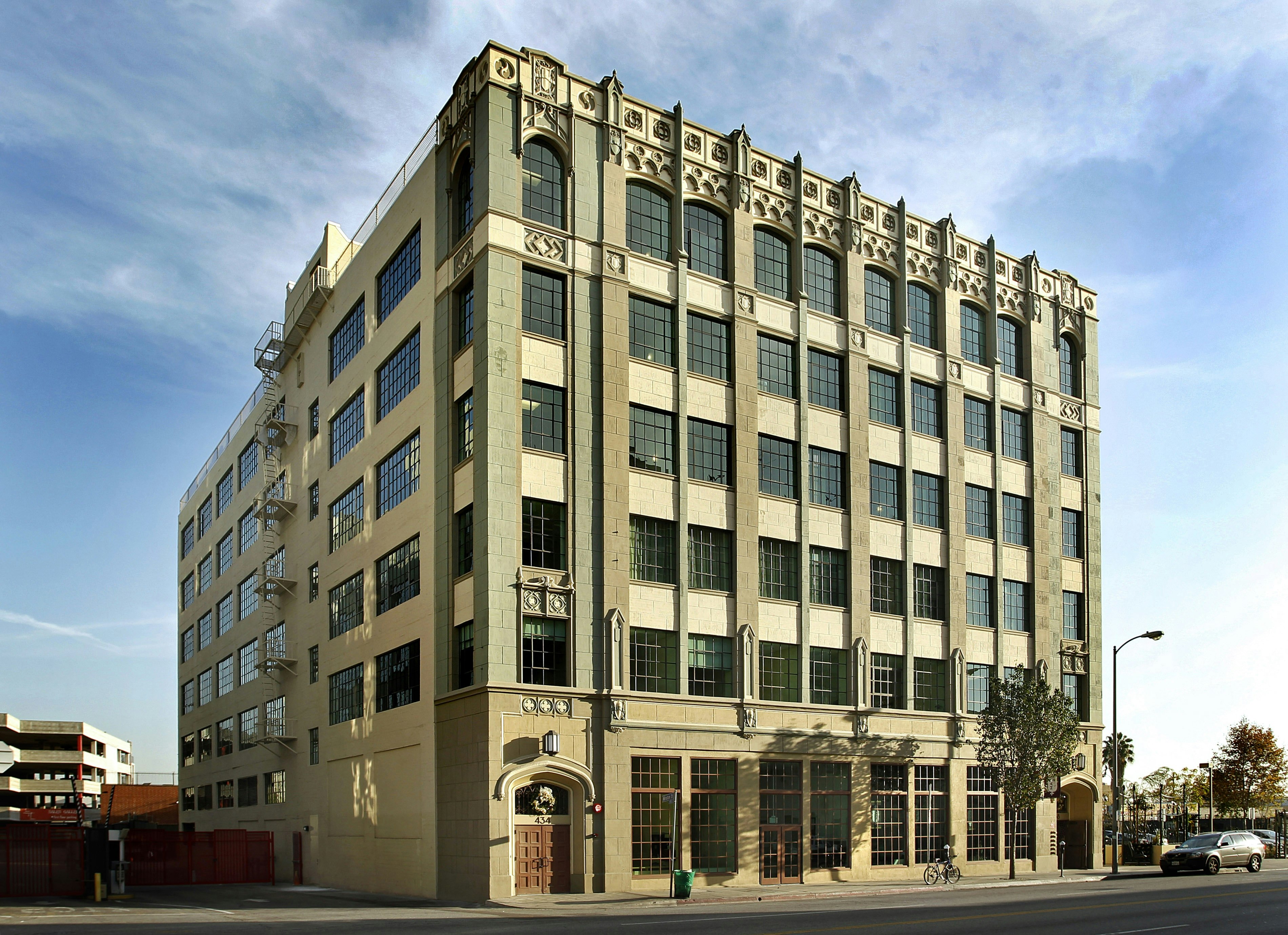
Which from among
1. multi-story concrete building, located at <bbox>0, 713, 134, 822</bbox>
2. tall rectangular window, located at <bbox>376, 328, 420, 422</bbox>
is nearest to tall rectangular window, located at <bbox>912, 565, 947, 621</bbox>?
tall rectangular window, located at <bbox>376, 328, 420, 422</bbox>

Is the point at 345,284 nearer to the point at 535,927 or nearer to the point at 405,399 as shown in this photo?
the point at 405,399

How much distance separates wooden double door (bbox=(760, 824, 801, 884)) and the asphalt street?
4407mm

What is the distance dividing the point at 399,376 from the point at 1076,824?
35.0 meters

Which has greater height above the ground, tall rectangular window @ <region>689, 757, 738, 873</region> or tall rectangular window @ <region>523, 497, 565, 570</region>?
tall rectangular window @ <region>523, 497, 565, 570</region>

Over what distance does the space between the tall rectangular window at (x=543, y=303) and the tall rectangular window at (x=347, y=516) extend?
13.8 meters

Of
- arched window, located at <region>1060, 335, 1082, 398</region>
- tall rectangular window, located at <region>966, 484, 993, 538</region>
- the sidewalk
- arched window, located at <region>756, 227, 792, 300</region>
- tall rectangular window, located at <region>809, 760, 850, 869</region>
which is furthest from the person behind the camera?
arched window, located at <region>1060, 335, 1082, 398</region>

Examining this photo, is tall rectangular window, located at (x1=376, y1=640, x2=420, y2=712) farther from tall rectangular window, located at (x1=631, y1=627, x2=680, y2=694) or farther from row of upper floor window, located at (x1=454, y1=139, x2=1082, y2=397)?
row of upper floor window, located at (x1=454, y1=139, x2=1082, y2=397)

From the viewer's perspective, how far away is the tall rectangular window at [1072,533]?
50.1 metres

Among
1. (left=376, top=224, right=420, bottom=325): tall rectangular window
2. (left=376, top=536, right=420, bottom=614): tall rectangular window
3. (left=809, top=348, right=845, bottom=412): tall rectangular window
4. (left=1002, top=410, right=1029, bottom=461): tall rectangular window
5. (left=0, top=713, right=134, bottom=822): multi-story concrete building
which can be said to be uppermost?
(left=376, top=224, right=420, bottom=325): tall rectangular window

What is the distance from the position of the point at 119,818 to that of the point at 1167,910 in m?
89.7

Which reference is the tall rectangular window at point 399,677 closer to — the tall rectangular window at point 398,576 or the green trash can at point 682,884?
the tall rectangular window at point 398,576

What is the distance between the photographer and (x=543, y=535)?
1342 inches

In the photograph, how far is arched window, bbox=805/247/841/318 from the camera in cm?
4262

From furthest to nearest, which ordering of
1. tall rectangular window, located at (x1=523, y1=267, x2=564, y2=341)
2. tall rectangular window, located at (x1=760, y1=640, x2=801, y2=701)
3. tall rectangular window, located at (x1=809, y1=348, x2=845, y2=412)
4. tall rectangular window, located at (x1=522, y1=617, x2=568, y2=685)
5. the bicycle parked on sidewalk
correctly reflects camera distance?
tall rectangular window, located at (x1=809, y1=348, x2=845, y2=412) < the bicycle parked on sidewalk < tall rectangular window, located at (x1=760, y1=640, x2=801, y2=701) < tall rectangular window, located at (x1=523, y1=267, x2=564, y2=341) < tall rectangular window, located at (x1=522, y1=617, x2=568, y2=685)
